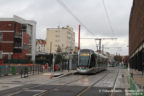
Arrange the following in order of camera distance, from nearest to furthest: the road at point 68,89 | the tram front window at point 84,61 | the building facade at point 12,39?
1. the road at point 68,89
2. the tram front window at point 84,61
3. the building facade at point 12,39

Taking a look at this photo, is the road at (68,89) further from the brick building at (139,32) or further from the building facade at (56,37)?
the building facade at (56,37)

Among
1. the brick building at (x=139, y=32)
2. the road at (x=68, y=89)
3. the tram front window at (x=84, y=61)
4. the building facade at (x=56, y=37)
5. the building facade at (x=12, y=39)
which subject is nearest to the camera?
the road at (x=68, y=89)

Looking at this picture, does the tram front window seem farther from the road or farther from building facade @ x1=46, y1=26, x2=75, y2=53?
building facade @ x1=46, y1=26, x2=75, y2=53

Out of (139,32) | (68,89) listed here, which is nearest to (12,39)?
(139,32)

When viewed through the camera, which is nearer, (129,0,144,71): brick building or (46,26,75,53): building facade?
(129,0,144,71): brick building

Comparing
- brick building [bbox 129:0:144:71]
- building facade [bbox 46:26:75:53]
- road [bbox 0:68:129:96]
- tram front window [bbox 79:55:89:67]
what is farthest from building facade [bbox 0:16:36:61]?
building facade [bbox 46:26:75:53]

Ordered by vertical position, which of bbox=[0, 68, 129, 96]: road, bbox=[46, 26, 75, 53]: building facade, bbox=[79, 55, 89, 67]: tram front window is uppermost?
bbox=[46, 26, 75, 53]: building facade

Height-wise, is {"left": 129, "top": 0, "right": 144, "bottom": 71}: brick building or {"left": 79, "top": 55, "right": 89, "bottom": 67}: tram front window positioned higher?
{"left": 129, "top": 0, "right": 144, "bottom": 71}: brick building

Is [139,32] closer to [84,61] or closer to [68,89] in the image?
[84,61]

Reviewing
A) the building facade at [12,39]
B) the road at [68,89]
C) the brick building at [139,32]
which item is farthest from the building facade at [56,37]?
the road at [68,89]

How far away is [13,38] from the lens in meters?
66.6

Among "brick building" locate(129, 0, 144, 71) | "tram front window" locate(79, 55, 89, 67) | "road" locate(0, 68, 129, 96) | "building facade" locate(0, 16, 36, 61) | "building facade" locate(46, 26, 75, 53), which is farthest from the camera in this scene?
"building facade" locate(46, 26, 75, 53)

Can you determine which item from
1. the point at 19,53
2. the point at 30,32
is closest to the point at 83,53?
the point at 19,53

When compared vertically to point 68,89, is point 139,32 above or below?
above
